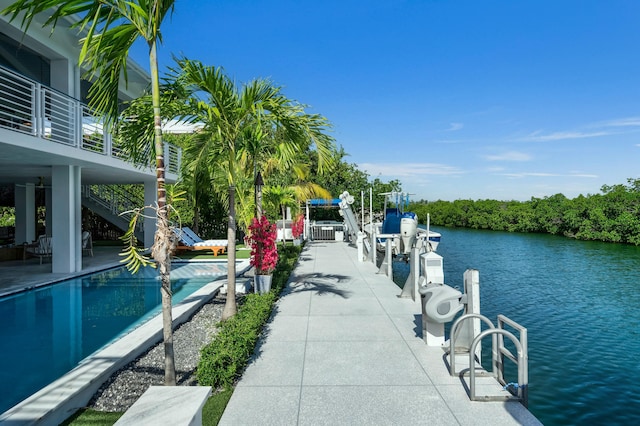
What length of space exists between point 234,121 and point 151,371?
4.25 metres

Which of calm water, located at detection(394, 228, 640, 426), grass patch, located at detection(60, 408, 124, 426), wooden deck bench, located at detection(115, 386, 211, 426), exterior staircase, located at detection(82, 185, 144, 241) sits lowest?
calm water, located at detection(394, 228, 640, 426)

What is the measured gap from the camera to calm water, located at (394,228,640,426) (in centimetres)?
548

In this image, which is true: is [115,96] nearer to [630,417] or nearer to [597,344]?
[630,417]

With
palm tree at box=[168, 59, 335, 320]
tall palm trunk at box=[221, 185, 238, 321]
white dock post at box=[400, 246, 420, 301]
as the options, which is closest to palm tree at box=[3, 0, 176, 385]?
palm tree at box=[168, 59, 335, 320]

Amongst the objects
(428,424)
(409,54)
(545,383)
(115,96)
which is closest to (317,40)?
(409,54)

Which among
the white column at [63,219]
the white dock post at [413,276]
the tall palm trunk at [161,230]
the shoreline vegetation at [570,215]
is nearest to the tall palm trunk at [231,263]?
the tall palm trunk at [161,230]

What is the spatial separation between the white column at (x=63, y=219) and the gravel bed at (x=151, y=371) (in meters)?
6.94

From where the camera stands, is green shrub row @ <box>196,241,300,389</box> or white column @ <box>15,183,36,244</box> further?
white column @ <box>15,183,36,244</box>

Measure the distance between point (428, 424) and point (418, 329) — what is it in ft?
9.69

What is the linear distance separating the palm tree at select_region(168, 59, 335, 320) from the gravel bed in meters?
0.75

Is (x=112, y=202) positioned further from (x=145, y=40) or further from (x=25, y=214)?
(x=145, y=40)

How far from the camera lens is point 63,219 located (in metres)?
11.5

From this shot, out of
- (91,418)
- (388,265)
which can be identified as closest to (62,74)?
(388,265)

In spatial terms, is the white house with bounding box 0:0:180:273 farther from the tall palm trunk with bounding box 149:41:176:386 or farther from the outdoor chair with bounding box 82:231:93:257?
the tall palm trunk with bounding box 149:41:176:386
